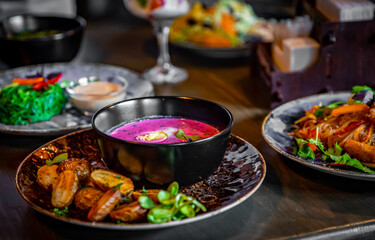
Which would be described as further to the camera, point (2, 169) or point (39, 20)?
point (39, 20)

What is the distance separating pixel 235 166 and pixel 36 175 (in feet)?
1.45

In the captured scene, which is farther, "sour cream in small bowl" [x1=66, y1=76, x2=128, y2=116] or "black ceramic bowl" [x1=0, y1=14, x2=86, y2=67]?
"black ceramic bowl" [x1=0, y1=14, x2=86, y2=67]

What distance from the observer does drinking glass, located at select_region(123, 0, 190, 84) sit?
181 centimetres

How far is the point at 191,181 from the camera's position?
97 centimetres

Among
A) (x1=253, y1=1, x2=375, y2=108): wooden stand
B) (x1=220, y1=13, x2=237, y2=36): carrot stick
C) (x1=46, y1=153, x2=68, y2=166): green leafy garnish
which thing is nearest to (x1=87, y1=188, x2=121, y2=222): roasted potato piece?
(x1=46, y1=153, x2=68, y2=166): green leafy garnish

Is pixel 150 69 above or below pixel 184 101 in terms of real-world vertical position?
below

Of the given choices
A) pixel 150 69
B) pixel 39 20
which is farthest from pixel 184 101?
pixel 39 20

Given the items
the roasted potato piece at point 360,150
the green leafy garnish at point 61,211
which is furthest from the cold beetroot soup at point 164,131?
the roasted potato piece at point 360,150

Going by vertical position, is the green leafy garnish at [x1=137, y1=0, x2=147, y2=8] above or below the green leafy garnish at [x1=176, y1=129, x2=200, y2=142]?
above

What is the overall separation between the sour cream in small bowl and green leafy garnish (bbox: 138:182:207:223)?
2.04ft

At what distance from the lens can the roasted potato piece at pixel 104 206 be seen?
0.85 m

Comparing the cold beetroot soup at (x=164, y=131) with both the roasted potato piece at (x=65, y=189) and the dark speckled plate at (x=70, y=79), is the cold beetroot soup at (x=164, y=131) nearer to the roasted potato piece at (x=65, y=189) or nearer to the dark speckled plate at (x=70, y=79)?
the roasted potato piece at (x=65, y=189)

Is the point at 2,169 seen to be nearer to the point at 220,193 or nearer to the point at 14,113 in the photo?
the point at 14,113

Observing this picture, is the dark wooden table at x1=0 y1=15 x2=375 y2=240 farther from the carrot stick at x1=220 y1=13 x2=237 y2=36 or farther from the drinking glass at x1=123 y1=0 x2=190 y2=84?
the carrot stick at x1=220 y1=13 x2=237 y2=36
